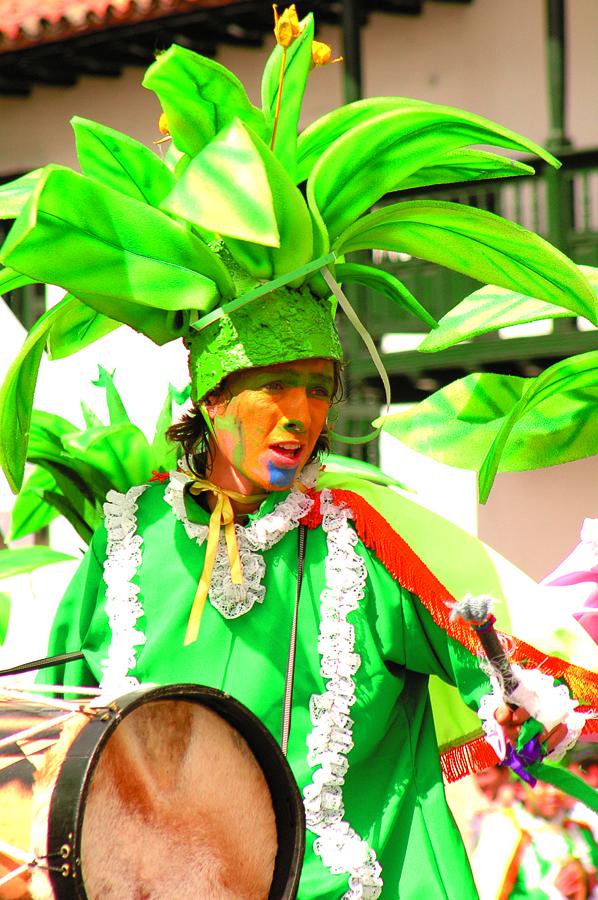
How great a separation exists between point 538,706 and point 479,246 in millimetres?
954

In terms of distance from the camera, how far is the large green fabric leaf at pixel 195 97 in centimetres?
312

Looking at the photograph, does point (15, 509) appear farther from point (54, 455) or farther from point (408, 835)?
point (408, 835)

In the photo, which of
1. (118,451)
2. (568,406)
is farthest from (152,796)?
(118,451)

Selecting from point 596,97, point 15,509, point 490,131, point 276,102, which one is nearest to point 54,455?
point 15,509

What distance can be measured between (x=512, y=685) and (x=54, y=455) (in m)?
2.38

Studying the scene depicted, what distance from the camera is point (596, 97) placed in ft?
35.5

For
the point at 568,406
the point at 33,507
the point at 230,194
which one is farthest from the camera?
the point at 33,507

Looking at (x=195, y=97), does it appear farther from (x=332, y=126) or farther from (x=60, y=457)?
(x=60, y=457)

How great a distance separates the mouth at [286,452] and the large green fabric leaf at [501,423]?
0.64 metres

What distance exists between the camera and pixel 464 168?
11.0ft

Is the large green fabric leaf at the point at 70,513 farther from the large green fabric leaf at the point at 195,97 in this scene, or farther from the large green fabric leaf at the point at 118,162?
the large green fabric leaf at the point at 195,97

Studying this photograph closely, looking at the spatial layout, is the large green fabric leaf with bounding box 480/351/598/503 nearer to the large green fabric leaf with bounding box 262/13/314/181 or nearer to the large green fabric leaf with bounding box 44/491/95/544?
the large green fabric leaf with bounding box 262/13/314/181

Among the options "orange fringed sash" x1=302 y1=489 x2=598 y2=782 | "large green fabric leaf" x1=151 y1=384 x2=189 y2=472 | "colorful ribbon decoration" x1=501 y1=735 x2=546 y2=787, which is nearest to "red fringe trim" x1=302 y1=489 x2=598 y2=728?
"orange fringed sash" x1=302 y1=489 x2=598 y2=782

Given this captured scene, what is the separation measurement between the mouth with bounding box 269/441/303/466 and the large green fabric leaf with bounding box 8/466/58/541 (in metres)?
2.02
